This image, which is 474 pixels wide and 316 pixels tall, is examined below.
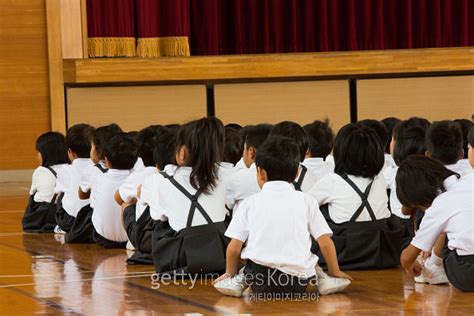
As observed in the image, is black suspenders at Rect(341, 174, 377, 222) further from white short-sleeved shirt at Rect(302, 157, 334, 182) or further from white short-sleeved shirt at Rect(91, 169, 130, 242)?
white short-sleeved shirt at Rect(91, 169, 130, 242)

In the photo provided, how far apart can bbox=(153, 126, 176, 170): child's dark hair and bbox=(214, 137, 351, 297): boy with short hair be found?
1341 millimetres

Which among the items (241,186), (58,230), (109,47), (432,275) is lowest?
(58,230)

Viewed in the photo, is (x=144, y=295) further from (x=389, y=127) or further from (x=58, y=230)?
(x=389, y=127)

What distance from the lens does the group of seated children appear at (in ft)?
15.2

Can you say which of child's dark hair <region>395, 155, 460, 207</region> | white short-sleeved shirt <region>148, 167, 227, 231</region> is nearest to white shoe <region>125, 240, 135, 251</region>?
white short-sleeved shirt <region>148, 167, 227, 231</region>

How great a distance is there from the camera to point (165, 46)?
13211mm

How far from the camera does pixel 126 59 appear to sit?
499 inches

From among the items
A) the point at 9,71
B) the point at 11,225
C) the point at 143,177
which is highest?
the point at 9,71

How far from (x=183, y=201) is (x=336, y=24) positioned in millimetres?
9203

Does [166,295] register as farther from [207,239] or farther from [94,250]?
[94,250]

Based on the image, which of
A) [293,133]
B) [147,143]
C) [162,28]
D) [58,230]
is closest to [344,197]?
[293,133]

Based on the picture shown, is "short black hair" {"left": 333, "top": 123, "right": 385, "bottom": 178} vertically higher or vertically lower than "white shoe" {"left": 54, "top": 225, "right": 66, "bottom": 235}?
higher

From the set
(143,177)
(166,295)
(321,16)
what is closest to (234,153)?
(143,177)

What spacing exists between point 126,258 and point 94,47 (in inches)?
271
